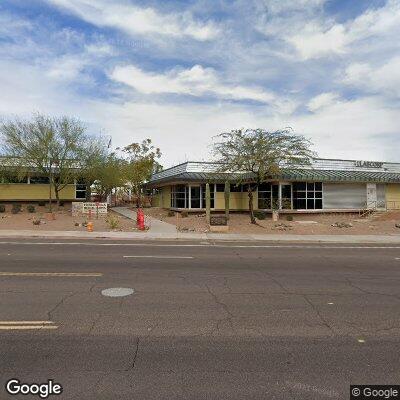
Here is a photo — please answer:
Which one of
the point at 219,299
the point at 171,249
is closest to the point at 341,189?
the point at 171,249

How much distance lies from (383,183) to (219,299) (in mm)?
29924

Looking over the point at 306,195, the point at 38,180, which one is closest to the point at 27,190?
the point at 38,180

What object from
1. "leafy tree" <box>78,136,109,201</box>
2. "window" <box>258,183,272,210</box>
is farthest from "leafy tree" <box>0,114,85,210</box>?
"window" <box>258,183,272,210</box>

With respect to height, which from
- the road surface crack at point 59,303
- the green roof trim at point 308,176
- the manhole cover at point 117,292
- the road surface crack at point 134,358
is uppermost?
the green roof trim at point 308,176

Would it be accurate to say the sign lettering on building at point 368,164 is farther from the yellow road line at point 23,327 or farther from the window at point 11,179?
the yellow road line at point 23,327

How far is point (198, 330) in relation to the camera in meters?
5.44

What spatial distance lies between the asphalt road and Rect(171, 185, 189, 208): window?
68.4ft

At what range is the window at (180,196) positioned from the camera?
3150cm

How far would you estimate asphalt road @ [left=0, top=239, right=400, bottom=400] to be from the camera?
3965 mm

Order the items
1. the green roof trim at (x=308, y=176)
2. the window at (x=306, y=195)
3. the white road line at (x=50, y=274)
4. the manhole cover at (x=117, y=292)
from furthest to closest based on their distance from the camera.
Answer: the window at (x=306, y=195)
the green roof trim at (x=308, y=176)
the white road line at (x=50, y=274)
the manhole cover at (x=117, y=292)

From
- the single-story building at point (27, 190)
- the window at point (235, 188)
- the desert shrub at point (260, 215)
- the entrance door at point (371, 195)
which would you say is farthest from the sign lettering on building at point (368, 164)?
the single-story building at point (27, 190)

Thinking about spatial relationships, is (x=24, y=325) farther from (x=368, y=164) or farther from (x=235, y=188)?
(x=368, y=164)

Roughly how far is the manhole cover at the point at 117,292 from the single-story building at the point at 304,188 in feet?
65.0

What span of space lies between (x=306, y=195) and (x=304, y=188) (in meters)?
0.57
